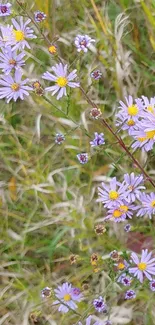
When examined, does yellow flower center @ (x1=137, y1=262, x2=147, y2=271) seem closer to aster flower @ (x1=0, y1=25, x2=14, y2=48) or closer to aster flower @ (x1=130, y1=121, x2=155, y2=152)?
aster flower @ (x1=130, y1=121, x2=155, y2=152)

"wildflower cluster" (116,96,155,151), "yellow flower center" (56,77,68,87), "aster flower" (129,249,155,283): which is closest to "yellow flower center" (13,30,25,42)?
"yellow flower center" (56,77,68,87)

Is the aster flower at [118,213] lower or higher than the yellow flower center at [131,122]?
lower

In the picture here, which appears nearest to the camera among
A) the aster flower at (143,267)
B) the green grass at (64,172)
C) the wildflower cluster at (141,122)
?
the wildflower cluster at (141,122)

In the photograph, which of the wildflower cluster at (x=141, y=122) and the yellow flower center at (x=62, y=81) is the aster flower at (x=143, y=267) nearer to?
the wildflower cluster at (x=141, y=122)

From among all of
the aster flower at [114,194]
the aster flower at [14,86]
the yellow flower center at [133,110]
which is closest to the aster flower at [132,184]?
the aster flower at [114,194]

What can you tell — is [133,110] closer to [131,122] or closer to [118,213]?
[131,122]

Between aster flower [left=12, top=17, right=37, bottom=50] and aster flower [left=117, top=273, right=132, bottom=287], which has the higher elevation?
aster flower [left=12, top=17, right=37, bottom=50]

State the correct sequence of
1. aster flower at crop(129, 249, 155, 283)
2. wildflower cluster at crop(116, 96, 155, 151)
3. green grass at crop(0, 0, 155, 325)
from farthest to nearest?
green grass at crop(0, 0, 155, 325) → aster flower at crop(129, 249, 155, 283) → wildflower cluster at crop(116, 96, 155, 151)

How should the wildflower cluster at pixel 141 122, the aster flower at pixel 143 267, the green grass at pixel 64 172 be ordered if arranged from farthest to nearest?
the green grass at pixel 64 172
the aster flower at pixel 143 267
the wildflower cluster at pixel 141 122

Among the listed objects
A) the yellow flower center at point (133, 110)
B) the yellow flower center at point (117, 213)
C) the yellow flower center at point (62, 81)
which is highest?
the yellow flower center at point (62, 81)

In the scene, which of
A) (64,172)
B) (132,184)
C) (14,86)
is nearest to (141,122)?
(132,184)
